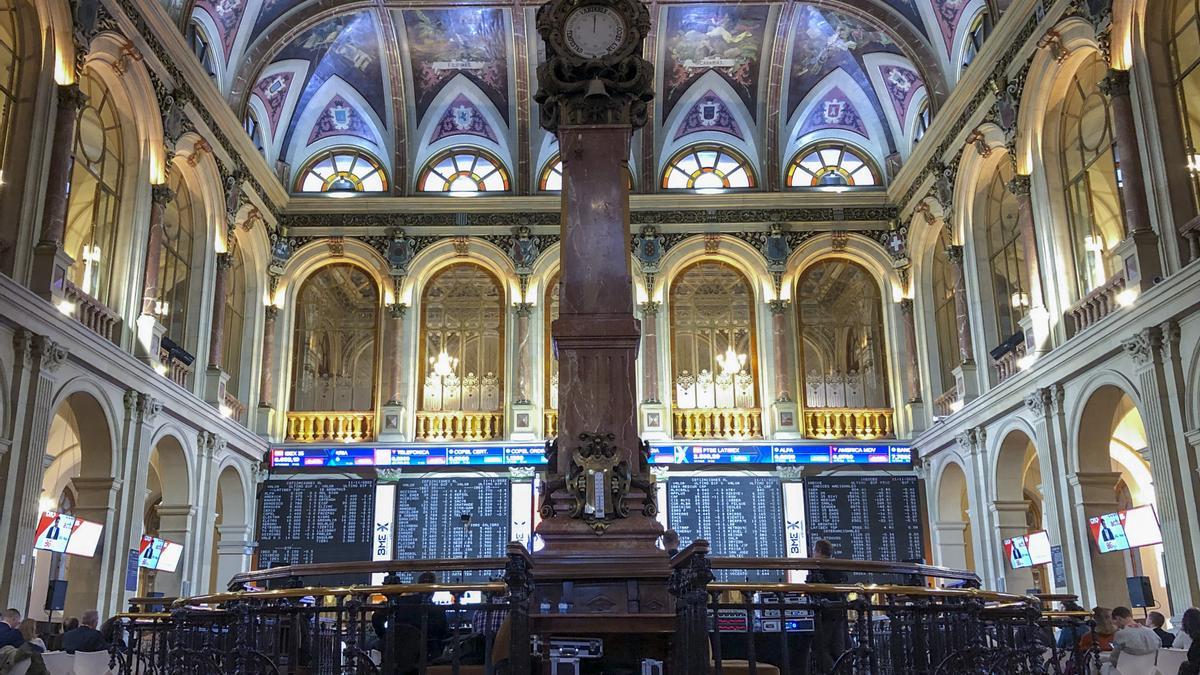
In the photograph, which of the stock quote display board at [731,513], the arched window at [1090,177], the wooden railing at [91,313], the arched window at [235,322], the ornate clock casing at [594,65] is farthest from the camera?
the arched window at [235,322]

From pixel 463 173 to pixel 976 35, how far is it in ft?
40.4

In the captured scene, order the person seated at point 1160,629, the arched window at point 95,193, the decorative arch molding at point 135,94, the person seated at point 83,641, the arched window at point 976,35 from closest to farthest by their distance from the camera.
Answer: the person seated at point 83,641
the person seated at point 1160,629
the decorative arch molding at point 135,94
the arched window at point 95,193
the arched window at point 976,35

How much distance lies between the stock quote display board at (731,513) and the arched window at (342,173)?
1049 cm

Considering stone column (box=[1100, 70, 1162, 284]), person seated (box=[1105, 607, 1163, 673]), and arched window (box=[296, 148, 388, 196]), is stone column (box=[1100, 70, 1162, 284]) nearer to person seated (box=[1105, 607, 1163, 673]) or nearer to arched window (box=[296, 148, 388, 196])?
person seated (box=[1105, 607, 1163, 673])

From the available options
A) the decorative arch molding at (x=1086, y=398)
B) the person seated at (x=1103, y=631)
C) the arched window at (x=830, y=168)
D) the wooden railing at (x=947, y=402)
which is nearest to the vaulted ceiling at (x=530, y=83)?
the arched window at (x=830, y=168)

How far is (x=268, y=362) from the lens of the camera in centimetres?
2327

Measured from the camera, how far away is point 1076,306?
52.9 ft

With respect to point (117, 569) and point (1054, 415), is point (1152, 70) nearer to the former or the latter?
point (1054, 415)

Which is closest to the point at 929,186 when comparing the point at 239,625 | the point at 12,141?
the point at 12,141

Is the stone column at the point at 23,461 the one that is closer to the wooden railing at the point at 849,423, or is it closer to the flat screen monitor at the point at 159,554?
the flat screen monitor at the point at 159,554

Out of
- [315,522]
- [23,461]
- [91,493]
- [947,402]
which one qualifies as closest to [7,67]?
[23,461]

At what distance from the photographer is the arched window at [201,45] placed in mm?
19209

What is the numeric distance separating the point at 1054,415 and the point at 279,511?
15.9 m

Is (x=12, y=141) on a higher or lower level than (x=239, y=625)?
higher
